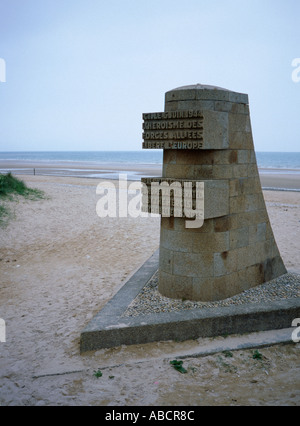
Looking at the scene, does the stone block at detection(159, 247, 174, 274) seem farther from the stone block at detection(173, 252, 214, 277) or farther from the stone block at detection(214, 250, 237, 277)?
the stone block at detection(214, 250, 237, 277)

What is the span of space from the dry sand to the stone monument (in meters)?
1.47

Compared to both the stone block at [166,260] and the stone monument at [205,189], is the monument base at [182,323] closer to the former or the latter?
the stone monument at [205,189]

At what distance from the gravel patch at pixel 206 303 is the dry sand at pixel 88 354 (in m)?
0.80

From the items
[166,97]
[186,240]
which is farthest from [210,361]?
[166,97]

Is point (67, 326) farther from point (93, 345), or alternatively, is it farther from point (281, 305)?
point (281, 305)

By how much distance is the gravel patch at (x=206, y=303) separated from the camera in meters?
6.87

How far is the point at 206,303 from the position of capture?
23.2ft

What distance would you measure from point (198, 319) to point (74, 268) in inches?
203

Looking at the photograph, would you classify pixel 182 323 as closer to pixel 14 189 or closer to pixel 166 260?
pixel 166 260

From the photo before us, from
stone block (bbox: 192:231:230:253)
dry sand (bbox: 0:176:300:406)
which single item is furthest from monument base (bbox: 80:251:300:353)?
stone block (bbox: 192:231:230:253)

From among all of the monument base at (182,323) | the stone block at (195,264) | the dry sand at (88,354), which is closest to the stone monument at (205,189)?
the stone block at (195,264)

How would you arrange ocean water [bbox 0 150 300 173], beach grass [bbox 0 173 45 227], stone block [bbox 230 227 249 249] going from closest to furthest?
stone block [bbox 230 227 249 249] < beach grass [bbox 0 173 45 227] < ocean water [bbox 0 150 300 173]

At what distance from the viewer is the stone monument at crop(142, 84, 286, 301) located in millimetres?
6578

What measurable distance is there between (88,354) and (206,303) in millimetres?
2394
